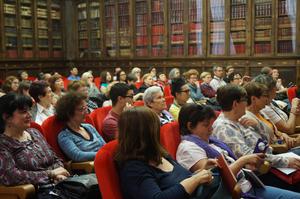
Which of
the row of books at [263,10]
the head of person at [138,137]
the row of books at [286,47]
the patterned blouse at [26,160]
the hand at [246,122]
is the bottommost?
the patterned blouse at [26,160]

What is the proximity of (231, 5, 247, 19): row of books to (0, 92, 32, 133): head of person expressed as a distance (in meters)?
8.08

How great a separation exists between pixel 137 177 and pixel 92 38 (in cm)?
1043

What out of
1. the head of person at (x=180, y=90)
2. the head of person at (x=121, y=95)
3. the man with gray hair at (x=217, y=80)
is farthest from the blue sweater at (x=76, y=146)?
the man with gray hair at (x=217, y=80)

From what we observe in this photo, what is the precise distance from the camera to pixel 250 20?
9492 millimetres

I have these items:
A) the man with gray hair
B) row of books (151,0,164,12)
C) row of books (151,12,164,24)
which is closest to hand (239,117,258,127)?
the man with gray hair

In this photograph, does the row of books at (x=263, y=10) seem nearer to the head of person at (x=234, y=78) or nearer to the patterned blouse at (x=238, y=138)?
the head of person at (x=234, y=78)

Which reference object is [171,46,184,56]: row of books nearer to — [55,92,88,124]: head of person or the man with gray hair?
the man with gray hair

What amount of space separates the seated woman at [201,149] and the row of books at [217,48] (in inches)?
302

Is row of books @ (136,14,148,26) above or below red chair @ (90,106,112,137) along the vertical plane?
above

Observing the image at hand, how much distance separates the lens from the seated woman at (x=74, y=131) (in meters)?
2.86

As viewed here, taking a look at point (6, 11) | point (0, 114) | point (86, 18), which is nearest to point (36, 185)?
point (0, 114)

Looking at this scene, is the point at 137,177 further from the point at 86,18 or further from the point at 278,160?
the point at 86,18

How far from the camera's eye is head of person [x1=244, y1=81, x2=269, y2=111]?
3402 mm

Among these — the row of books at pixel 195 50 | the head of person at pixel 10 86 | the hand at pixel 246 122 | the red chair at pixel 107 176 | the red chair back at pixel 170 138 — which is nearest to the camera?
the red chair at pixel 107 176
